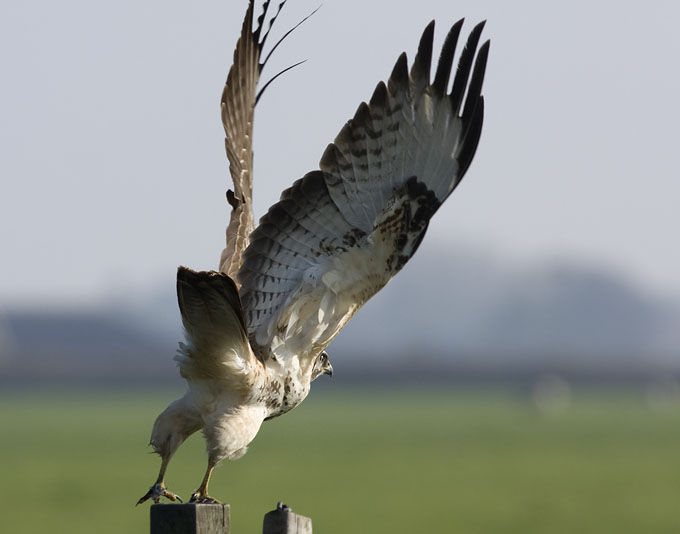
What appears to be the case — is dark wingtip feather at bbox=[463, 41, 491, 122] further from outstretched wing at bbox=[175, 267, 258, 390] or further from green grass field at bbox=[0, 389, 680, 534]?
green grass field at bbox=[0, 389, 680, 534]

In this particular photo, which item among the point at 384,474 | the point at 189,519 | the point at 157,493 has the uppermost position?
the point at 384,474

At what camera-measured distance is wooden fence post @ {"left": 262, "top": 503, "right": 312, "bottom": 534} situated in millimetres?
4180

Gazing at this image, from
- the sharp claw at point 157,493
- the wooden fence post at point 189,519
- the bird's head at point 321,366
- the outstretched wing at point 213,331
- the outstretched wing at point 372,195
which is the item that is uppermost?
the outstretched wing at point 372,195

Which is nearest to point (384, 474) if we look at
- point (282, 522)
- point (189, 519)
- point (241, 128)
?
point (241, 128)

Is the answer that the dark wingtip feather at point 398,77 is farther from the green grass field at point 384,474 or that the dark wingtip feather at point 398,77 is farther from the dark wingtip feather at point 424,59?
the green grass field at point 384,474

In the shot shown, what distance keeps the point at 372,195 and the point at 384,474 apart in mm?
25512

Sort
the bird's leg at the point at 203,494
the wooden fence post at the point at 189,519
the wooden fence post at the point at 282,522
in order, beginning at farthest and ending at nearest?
the bird's leg at the point at 203,494 < the wooden fence post at the point at 282,522 < the wooden fence post at the point at 189,519

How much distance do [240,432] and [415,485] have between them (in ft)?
74.3

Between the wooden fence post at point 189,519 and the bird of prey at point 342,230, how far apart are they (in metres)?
1.54

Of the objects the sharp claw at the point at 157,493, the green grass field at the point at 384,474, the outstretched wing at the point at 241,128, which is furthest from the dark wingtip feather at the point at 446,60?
the green grass field at the point at 384,474

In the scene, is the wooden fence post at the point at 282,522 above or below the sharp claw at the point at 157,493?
below

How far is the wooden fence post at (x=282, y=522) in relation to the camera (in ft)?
13.7

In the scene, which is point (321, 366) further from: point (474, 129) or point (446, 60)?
point (446, 60)

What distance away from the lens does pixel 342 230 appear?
18.8ft
